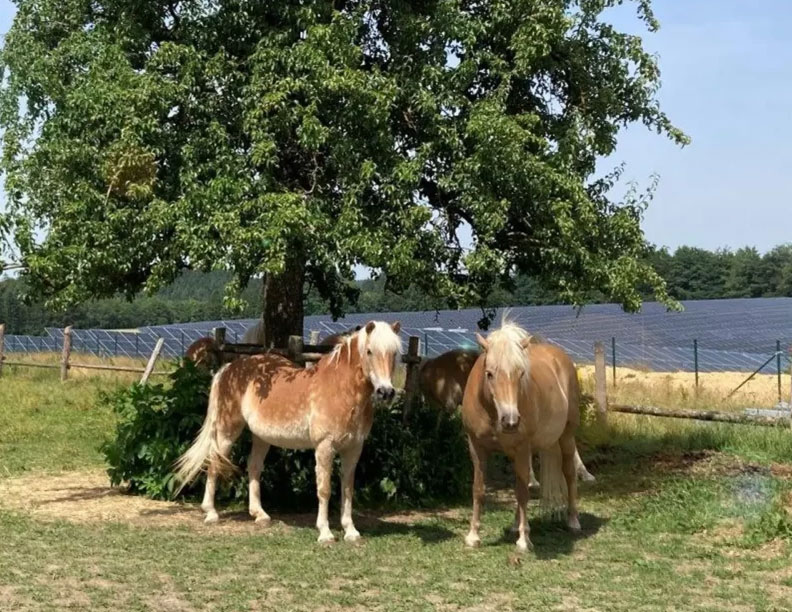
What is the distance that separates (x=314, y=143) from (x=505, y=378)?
10.2ft

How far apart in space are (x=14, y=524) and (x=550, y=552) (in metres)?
4.93

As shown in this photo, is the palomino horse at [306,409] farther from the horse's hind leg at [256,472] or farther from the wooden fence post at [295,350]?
the wooden fence post at [295,350]

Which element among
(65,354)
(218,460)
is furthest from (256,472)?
(65,354)

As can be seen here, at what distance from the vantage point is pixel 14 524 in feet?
26.5

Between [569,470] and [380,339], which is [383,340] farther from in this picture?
[569,470]

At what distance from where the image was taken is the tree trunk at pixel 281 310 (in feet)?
34.7

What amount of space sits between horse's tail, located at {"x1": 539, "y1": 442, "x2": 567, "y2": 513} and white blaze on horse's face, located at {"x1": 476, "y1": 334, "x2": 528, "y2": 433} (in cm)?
128

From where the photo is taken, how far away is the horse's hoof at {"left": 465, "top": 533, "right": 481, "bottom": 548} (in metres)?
7.43

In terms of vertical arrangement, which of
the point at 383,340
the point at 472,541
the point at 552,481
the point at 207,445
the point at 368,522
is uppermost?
the point at 383,340

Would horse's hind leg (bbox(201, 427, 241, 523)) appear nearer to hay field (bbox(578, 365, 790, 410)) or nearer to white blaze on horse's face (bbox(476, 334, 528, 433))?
white blaze on horse's face (bbox(476, 334, 528, 433))

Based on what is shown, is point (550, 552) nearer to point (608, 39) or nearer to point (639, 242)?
point (639, 242)

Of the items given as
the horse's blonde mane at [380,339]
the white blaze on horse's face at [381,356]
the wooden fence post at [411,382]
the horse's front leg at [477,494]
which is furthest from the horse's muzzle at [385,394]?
the wooden fence post at [411,382]

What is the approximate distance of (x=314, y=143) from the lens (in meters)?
8.34

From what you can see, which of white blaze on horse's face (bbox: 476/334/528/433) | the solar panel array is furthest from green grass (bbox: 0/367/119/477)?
white blaze on horse's face (bbox: 476/334/528/433)
